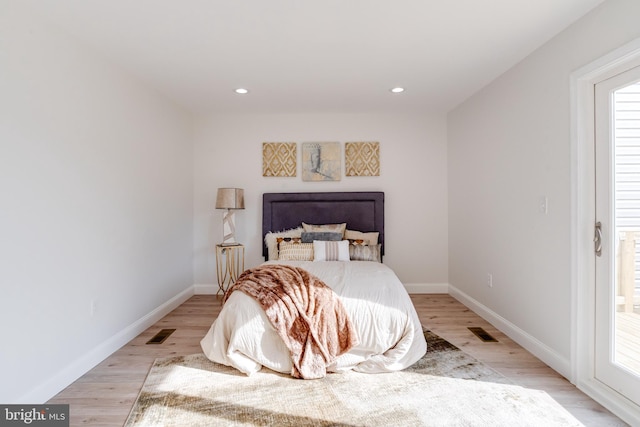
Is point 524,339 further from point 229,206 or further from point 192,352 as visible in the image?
point 229,206

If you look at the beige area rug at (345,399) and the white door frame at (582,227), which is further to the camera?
the white door frame at (582,227)

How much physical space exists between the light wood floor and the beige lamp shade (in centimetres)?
92

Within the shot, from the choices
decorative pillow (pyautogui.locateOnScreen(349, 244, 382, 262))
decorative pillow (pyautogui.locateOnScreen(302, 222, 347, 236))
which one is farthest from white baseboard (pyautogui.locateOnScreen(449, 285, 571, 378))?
decorative pillow (pyautogui.locateOnScreen(302, 222, 347, 236))

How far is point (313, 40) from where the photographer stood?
8.16ft

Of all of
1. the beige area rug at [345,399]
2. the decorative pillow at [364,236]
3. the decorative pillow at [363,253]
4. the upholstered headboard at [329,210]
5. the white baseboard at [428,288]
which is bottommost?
the beige area rug at [345,399]

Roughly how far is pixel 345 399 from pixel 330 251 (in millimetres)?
1813

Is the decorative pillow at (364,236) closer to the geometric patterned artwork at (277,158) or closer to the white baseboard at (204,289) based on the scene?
the geometric patterned artwork at (277,158)

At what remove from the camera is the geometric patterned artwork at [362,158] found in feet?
14.7

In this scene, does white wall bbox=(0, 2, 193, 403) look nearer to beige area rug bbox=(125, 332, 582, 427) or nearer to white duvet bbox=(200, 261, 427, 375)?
beige area rug bbox=(125, 332, 582, 427)

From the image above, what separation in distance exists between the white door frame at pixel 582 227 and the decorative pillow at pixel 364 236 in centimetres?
215

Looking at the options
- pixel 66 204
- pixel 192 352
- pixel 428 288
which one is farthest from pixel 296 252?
pixel 66 204

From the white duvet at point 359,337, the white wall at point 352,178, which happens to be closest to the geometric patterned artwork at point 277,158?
the white wall at point 352,178

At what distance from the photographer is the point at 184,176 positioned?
168 inches

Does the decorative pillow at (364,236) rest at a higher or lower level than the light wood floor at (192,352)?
higher
